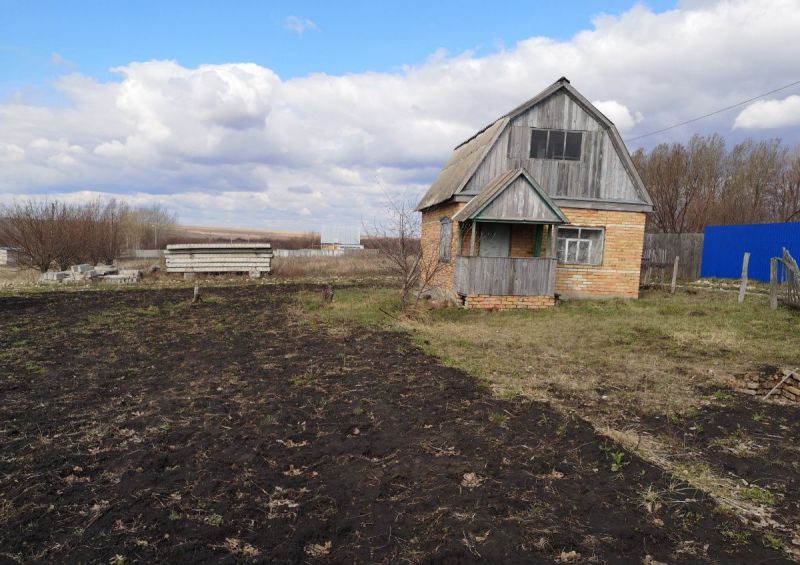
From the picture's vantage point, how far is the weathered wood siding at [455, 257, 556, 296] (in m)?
13.2

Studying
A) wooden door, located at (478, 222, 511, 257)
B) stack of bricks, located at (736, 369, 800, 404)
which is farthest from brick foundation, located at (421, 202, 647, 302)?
stack of bricks, located at (736, 369, 800, 404)

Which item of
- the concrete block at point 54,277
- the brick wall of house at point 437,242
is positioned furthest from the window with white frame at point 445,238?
the concrete block at point 54,277

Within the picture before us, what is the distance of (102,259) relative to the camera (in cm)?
2675

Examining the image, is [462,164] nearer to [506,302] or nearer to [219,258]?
[506,302]

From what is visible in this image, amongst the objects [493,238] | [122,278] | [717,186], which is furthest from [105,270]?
[717,186]

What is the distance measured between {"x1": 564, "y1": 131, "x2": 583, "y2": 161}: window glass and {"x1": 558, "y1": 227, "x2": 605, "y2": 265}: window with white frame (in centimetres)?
222

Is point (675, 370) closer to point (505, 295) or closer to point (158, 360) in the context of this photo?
point (505, 295)

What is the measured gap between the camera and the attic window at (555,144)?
1476cm

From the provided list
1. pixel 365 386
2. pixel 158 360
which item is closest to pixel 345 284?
pixel 158 360

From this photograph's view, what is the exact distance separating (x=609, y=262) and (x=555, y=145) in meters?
3.95

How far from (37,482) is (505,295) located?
36.7ft

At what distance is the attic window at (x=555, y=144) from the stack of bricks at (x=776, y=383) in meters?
Answer: 9.42

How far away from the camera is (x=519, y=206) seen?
13203mm

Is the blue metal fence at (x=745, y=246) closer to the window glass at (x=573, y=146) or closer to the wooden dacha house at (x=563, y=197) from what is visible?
the wooden dacha house at (x=563, y=197)
